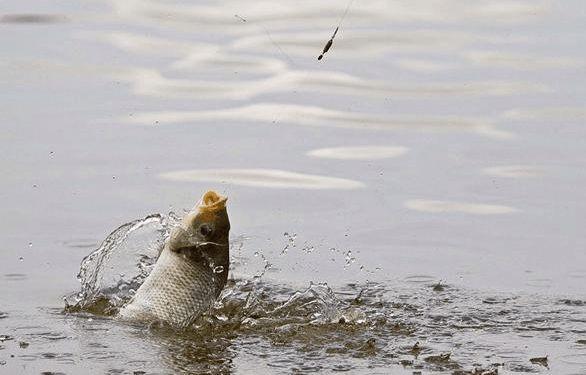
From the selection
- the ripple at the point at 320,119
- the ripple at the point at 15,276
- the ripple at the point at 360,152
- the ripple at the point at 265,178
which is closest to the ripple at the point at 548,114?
the ripple at the point at 320,119

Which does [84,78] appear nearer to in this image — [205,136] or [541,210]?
[205,136]

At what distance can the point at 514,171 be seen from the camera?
1249cm

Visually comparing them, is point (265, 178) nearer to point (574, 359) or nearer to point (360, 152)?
point (360, 152)

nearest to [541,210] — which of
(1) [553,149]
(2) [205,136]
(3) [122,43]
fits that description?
(1) [553,149]

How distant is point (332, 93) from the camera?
14.8 meters

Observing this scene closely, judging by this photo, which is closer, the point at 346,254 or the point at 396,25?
the point at 346,254

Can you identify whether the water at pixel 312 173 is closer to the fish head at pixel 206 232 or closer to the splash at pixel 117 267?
the splash at pixel 117 267

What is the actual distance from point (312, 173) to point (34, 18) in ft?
20.6

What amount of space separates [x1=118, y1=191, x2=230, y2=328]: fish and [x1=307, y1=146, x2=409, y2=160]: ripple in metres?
4.37

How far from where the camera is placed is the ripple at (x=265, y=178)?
1212 cm

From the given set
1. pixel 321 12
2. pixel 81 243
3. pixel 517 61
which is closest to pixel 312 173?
pixel 81 243

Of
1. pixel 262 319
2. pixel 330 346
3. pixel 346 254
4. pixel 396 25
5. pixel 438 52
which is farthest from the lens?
pixel 396 25

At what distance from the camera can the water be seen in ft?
27.9

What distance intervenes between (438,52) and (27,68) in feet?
→ 12.5
